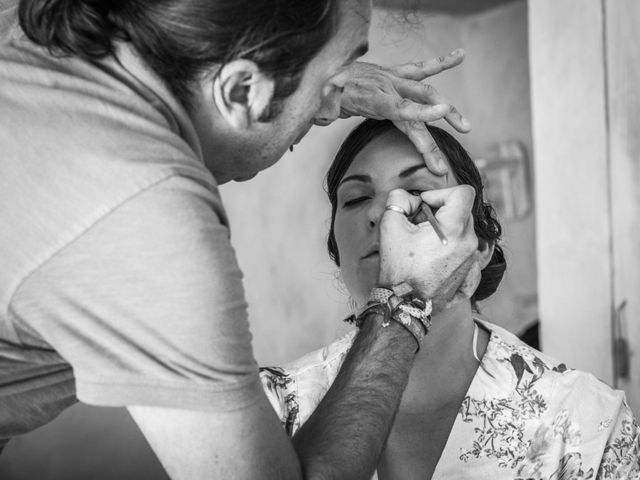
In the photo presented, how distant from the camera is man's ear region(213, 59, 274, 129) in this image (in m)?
0.99

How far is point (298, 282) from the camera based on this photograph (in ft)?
14.4

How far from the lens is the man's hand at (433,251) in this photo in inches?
54.1

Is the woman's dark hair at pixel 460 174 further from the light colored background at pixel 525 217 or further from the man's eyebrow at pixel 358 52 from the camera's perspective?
the man's eyebrow at pixel 358 52

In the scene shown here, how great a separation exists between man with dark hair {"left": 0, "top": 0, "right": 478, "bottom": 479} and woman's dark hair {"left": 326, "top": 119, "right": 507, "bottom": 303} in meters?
0.83

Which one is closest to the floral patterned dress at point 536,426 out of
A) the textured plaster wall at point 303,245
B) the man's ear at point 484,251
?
the man's ear at point 484,251

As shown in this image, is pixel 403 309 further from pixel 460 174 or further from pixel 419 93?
pixel 460 174

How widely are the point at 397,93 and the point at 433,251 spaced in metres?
0.43

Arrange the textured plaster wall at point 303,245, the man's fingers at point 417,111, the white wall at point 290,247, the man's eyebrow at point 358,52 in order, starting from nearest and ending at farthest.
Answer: the man's eyebrow at point 358,52
the man's fingers at point 417,111
the textured plaster wall at point 303,245
the white wall at point 290,247

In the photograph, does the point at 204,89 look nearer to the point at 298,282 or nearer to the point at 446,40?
the point at 298,282

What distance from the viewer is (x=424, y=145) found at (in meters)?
Result: 1.74

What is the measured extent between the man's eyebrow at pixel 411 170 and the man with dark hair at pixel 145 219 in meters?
0.72

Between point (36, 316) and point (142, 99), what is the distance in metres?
0.27

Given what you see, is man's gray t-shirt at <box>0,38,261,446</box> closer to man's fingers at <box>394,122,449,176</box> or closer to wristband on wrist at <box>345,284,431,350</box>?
wristband on wrist at <box>345,284,431,350</box>

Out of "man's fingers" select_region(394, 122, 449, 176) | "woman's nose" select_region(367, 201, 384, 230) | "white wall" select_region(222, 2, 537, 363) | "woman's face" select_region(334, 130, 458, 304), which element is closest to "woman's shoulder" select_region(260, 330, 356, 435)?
"woman's face" select_region(334, 130, 458, 304)
